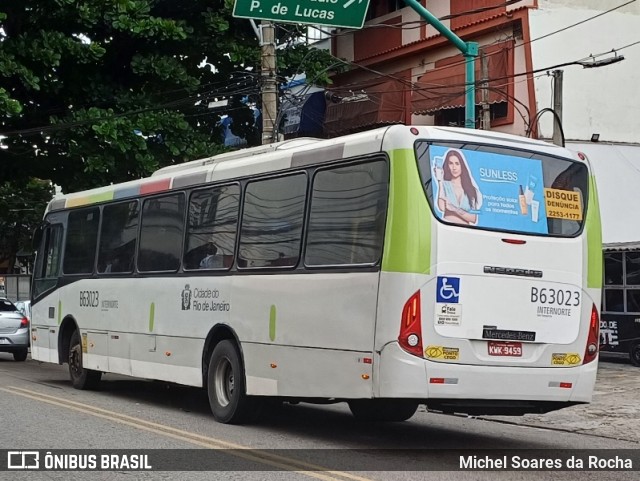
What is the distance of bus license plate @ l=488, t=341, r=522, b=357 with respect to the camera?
10.1m

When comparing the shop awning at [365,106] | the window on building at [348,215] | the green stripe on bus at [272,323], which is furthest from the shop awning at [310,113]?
the window on building at [348,215]

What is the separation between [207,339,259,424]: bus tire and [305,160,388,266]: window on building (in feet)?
6.26

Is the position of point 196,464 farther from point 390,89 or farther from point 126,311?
point 390,89

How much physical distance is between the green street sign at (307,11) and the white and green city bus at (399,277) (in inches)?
113

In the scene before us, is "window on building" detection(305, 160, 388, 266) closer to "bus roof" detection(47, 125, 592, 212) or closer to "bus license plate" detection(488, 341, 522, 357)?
"bus roof" detection(47, 125, 592, 212)

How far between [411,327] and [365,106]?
775 inches

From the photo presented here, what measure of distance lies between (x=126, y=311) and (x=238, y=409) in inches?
144

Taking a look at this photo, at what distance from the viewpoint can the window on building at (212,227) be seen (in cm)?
1284

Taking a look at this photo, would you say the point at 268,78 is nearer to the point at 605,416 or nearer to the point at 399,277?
the point at 605,416

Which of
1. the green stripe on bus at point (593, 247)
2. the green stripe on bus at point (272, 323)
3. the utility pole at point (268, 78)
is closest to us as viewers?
the green stripe on bus at point (593, 247)

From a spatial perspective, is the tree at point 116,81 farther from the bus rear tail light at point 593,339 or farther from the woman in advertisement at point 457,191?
the bus rear tail light at point 593,339

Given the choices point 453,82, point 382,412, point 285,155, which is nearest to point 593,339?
point 382,412

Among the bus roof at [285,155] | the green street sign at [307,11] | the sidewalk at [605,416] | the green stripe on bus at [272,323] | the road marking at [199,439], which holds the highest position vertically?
the green street sign at [307,11]

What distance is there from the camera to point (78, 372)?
16.9 metres
